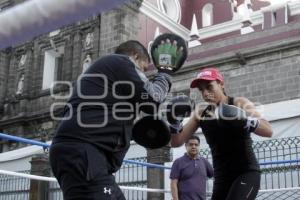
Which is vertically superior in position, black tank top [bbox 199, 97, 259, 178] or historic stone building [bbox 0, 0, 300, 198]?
historic stone building [bbox 0, 0, 300, 198]

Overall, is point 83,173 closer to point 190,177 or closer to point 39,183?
point 190,177

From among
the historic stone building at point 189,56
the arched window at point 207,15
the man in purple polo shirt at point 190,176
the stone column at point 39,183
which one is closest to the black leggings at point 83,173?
the man in purple polo shirt at point 190,176

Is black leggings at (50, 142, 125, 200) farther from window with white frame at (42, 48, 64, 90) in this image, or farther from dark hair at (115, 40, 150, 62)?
window with white frame at (42, 48, 64, 90)

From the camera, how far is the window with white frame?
2281 centimetres

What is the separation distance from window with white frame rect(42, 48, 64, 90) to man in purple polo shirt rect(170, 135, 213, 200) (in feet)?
53.8

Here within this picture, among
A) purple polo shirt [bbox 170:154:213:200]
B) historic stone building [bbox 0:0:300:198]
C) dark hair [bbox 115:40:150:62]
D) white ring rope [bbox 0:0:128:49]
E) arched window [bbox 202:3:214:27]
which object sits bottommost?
purple polo shirt [bbox 170:154:213:200]

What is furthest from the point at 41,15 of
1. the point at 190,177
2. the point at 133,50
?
the point at 190,177

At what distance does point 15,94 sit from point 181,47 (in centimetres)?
2085

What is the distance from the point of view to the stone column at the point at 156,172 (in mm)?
10828

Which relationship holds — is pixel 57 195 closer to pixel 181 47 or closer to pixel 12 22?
pixel 181 47

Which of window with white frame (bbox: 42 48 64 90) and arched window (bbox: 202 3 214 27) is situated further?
arched window (bbox: 202 3 214 27)

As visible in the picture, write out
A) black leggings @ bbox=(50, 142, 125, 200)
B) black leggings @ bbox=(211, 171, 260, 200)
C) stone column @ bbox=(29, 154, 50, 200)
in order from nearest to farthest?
black leggings @ bbox=(50, 142, 125, 200) < black leggings @ bbox=(211, 171, 260, 200) < stone column @ bbox=(29, 154, 50, 200)

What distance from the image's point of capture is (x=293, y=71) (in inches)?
598


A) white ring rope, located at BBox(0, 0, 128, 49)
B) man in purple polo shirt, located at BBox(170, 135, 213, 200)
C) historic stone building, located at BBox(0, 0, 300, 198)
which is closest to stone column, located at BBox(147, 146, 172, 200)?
man in purple polo shirt, located at BBox(170, 135, 213, 200)
